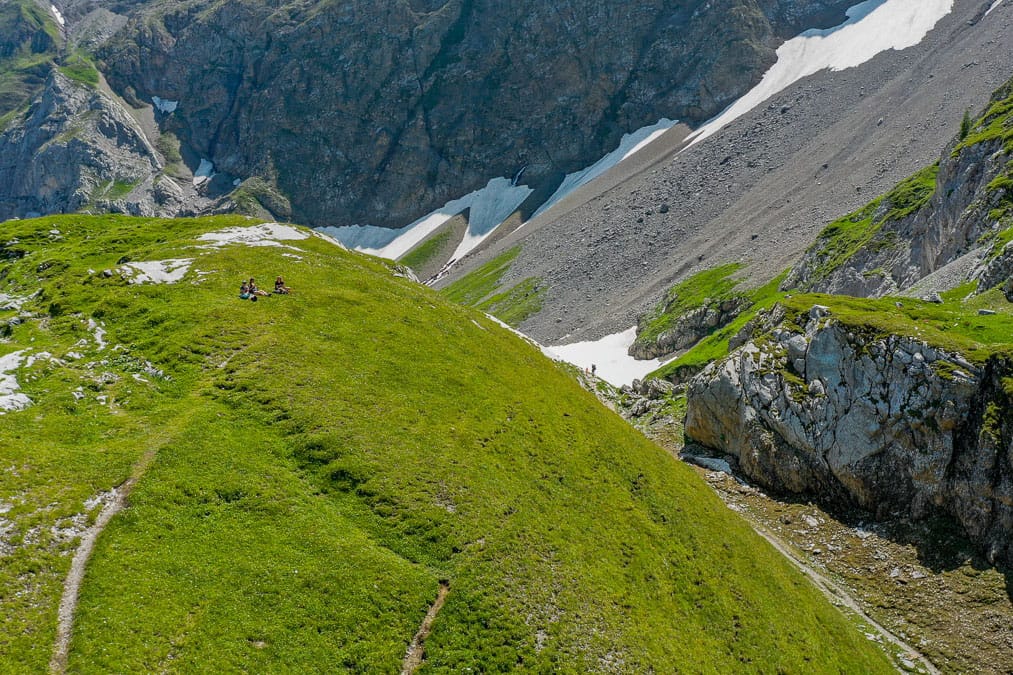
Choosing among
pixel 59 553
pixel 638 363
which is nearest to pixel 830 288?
pixel 638 363

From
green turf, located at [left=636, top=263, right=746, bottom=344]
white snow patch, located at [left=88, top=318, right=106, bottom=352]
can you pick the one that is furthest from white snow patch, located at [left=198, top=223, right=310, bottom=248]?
green turf, located at [left=636, top=263, right=746, bottom=344]

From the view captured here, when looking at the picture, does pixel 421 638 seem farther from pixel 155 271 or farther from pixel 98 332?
pixel 155 271

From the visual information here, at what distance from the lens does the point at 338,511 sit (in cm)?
2342

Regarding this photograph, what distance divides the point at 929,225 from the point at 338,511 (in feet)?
255

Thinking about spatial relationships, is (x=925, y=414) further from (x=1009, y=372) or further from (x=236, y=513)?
(x=236, y=513)

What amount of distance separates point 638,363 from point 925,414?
66790 millimetres

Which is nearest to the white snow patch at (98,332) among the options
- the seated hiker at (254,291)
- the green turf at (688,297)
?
the seated hiker at (254,291)

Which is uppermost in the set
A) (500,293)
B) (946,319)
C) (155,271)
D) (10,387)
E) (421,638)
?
(155,271)

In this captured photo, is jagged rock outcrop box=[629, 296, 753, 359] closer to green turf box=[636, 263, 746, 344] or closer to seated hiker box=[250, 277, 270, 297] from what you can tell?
green turf box=[636, 263, 746, 344]

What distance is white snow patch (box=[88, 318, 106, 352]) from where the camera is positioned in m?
31.7

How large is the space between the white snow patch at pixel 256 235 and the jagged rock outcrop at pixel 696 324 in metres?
65.5

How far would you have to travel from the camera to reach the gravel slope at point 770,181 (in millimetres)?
127188

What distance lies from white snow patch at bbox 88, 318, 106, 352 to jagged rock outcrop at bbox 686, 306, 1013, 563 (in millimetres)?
44744

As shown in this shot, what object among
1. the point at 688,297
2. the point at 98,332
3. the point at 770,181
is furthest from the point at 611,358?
the point at 98,332
